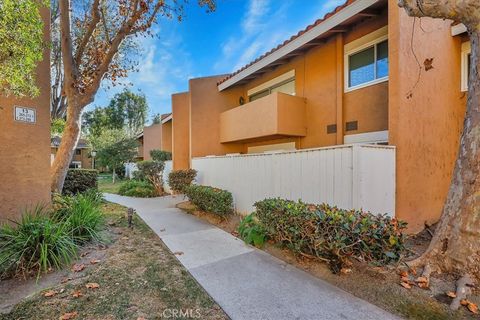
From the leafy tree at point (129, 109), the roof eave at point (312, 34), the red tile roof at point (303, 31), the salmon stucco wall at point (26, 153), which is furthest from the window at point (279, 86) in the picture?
the leafy tree at point (129, 109)

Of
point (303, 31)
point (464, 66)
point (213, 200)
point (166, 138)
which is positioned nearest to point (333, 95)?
point (303, 31)

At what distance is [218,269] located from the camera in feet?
14.2

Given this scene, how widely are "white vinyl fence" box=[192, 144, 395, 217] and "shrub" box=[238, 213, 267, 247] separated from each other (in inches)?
42.3

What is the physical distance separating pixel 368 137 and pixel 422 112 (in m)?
1.53

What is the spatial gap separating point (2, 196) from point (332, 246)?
6511 mm

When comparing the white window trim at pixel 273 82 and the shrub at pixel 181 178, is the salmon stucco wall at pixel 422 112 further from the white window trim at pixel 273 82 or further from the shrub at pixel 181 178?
the shrub at pixel 181 178

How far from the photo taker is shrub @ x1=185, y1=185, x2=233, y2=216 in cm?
749

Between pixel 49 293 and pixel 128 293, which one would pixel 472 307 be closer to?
pixel 128 293

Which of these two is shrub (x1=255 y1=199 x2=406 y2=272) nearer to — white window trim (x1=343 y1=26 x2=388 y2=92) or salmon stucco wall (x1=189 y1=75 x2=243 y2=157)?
white window trim (x1=343 y1=26 x2=388 y2=92)

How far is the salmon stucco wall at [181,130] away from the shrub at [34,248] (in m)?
9.06

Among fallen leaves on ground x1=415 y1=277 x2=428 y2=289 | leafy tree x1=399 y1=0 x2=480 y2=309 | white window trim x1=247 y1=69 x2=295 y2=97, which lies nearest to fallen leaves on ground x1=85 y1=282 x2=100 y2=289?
fallen leaves on ground x1=415 y1=277 x2=428 y2=289

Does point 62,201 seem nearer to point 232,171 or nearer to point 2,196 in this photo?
point 2,196

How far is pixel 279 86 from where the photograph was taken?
11.0 metres

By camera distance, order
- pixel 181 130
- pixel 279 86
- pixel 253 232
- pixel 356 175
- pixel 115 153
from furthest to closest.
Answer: pixel 115 153 < pixel 181 130 < pixel 279 86 < pixel 253 232 < pixel 356 175
